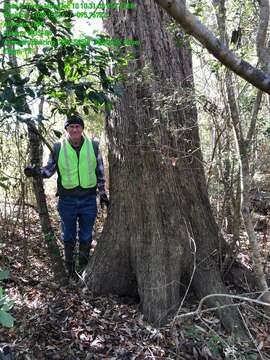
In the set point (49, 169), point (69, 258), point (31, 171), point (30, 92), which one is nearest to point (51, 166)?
point (49, 169)

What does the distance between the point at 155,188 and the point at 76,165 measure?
93 centimetres

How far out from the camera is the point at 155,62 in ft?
11.3

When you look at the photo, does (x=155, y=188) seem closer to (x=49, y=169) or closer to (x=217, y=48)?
(x=49, y=169)

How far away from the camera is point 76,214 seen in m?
3.97

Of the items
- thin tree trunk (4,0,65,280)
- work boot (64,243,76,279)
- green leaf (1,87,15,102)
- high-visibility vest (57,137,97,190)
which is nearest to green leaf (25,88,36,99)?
green leaf (1,87,15,102)

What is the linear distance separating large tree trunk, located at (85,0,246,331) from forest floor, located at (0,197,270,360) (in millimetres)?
184

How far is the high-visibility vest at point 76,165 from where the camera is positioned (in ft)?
12.5

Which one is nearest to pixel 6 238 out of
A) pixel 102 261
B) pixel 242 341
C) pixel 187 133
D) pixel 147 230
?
pixel 102 261

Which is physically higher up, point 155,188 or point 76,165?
point 76,165

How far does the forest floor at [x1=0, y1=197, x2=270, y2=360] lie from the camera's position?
2.86m

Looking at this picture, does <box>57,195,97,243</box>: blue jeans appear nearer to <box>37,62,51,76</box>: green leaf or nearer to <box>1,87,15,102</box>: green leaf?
<box>37,62,51,76</box>: green leaf

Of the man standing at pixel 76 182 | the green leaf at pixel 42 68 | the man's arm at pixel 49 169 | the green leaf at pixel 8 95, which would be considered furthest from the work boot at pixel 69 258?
the green leaf at pixel 8 95

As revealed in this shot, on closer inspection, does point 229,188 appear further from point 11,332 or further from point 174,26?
point 11,332

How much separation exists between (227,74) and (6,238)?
3174 millimetres
